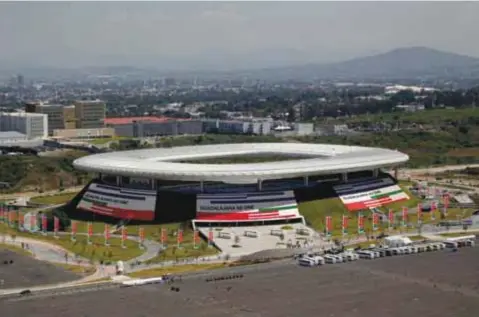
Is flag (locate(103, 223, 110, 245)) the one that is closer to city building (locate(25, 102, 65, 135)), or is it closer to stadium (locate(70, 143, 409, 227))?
stadium (locate(70, 143, 409, 227))

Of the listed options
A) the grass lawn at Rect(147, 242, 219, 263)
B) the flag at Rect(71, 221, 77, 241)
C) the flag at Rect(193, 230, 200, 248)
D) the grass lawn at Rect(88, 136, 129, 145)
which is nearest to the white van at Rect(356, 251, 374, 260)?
the grass lawn at Rect(147, 242, 219, 263)

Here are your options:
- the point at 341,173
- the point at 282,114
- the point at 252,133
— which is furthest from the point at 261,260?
the point at 282,114

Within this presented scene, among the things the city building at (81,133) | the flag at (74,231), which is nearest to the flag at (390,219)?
the flag at (74,231)

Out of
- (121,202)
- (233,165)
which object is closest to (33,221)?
(121,202)

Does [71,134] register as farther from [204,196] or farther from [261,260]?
[261,260]

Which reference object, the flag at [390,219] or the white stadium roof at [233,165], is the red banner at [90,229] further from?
the flag at [390,219]

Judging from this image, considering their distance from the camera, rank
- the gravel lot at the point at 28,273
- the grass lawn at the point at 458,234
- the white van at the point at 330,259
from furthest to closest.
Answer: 1. the grass lawn at the point at 458,234
2. the white van at the point at 330,259
3. the gravel lot at the point at 28,273

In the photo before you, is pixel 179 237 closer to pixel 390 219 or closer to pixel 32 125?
pixel 390 219
